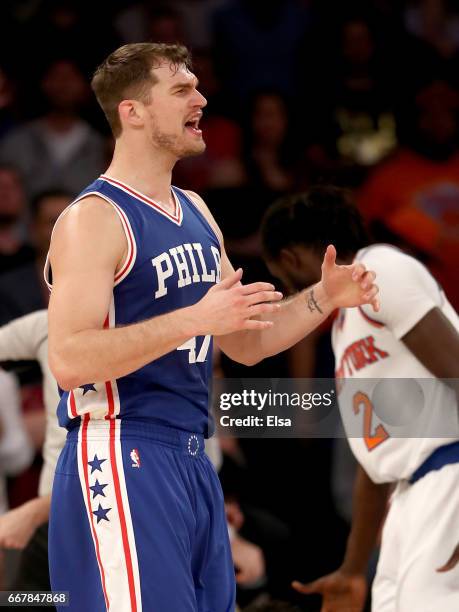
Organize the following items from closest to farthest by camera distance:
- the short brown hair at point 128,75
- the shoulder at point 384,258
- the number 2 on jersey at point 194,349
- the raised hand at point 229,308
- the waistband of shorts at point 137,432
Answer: the raised hand at point 229,308 < the waistband of shorts at point 137,432 < the number 2 on jersey at point 194,349 < the short brown hair at point 128,75 < the shoulder at point 384,258

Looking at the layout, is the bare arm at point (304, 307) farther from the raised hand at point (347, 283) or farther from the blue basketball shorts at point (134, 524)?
the blue basketball shorts at point (134, 524)

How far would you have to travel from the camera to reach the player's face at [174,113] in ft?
11.5

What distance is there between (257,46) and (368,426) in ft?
13.7

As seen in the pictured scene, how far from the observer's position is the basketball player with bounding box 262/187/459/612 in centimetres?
397

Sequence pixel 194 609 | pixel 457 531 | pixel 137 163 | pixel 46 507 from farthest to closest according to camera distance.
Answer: pixel 46 507 < pixel 457 531 < pixel 137 163 < pixel 194 609

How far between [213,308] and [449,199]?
13.9ft

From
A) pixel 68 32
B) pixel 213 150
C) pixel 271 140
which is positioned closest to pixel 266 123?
pixel 271 140

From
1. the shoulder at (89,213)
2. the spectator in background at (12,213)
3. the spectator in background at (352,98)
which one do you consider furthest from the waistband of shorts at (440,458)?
the spectator in background at (352,98)

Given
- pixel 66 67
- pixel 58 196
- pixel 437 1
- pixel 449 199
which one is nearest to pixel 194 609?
pixel 58 196

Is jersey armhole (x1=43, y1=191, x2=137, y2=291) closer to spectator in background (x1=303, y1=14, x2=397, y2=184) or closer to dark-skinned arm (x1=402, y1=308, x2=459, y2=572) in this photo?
dark-skinned arm (x1=402, y1=308, x2=459, y2=572)

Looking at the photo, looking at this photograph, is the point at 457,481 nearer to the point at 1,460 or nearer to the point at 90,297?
the point at 90,297

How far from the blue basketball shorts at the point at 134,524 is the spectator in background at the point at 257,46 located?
4.80 m

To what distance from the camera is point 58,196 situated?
644cm

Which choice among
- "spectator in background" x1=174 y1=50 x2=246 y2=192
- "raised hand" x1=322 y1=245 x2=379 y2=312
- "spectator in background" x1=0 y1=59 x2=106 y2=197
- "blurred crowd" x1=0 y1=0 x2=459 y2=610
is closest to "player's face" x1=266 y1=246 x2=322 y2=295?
"raised hand" x1=322 y1=245 x2=379 y2=312
